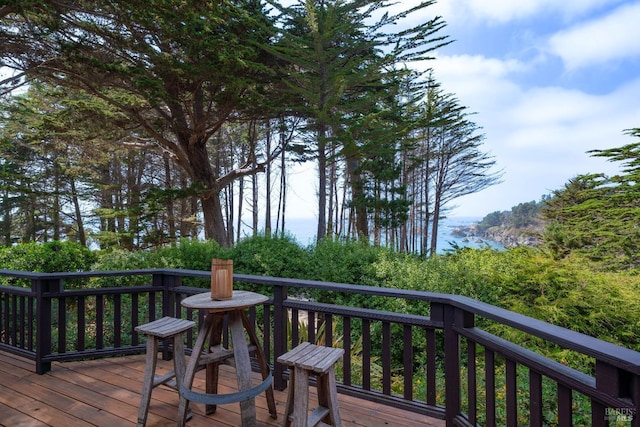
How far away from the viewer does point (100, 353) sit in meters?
3.20

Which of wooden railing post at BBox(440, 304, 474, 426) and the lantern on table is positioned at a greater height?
the lantern on table

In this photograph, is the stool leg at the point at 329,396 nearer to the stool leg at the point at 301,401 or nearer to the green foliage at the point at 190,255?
the stool leg at the point at 301,401

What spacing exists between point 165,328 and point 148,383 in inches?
13.5

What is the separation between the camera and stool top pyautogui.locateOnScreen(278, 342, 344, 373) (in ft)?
5.63

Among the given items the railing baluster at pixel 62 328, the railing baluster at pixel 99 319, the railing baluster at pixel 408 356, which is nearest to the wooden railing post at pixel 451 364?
the railing baluster at pixel 408 356

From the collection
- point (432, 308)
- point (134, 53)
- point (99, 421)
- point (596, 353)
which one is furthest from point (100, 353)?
point (134, 53)

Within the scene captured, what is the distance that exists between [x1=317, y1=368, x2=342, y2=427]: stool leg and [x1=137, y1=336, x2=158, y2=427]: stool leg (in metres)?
1.15

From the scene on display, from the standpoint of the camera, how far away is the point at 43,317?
3041 mm

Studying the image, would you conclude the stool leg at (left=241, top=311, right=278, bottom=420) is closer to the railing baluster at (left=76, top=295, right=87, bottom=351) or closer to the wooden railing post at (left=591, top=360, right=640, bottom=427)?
the wooden railing post at (left=591, top=360, right=640, bottom=427)

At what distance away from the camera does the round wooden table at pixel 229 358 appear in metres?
2.00

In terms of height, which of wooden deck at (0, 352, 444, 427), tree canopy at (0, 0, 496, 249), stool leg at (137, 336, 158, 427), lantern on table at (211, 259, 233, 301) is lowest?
wooden deck at (0, 352, 444, 427)

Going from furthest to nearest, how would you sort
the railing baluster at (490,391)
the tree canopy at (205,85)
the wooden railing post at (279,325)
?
the tree canopy at (205,85), the wooden railing post at (279,325), the railing baluster at (490,391)

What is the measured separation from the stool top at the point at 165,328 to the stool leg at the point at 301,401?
98 cm

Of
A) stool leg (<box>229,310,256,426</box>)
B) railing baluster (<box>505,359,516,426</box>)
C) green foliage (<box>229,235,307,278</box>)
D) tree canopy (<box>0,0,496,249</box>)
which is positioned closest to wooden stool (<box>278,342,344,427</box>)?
stool leg (<box>229,310,256,426</box>)
